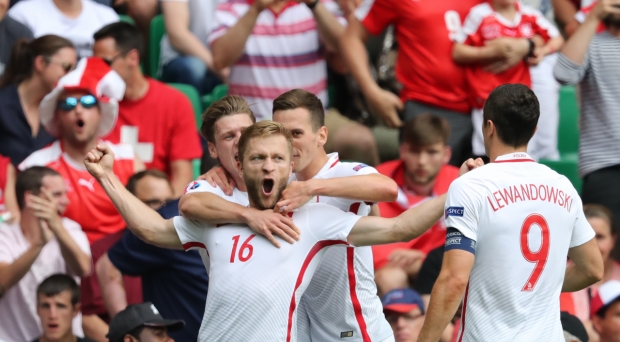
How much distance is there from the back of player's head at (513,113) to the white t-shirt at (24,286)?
3057mm

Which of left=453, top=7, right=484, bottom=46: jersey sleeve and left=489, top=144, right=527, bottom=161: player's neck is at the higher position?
left=489, top=144, right=527, bottom=161: player's neck

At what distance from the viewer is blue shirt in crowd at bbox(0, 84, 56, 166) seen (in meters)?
7.38

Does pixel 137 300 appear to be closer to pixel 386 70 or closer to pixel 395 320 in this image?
pixel 395 320

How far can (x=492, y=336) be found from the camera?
14.4ft

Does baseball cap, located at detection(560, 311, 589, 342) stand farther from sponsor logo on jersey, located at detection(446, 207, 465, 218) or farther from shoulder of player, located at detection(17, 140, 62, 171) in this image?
shoulder of player, located at detection(17, 140, 62, 171)

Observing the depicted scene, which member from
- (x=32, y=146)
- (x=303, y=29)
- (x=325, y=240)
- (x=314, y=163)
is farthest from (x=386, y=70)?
(x=325, y=240)

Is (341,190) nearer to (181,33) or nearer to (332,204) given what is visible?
(332,204)

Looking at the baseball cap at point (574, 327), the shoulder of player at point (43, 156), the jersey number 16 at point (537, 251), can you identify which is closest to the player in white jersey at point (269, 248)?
the jersey number 16 at point (537, 251)

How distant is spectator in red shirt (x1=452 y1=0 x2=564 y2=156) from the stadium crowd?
0.05 ft

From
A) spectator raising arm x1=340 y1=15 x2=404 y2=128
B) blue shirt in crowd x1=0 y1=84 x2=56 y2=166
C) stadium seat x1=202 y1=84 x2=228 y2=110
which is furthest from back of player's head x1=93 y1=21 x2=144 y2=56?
spectator raising arm x1=340 y1=15 x2=404 y2=128

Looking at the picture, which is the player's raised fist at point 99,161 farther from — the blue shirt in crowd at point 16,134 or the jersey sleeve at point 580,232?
the blue shirt in crowd at point 16,134

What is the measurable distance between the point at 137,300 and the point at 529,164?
3026 mm

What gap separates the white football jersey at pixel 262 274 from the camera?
171 inches

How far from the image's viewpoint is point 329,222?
14.7ft
